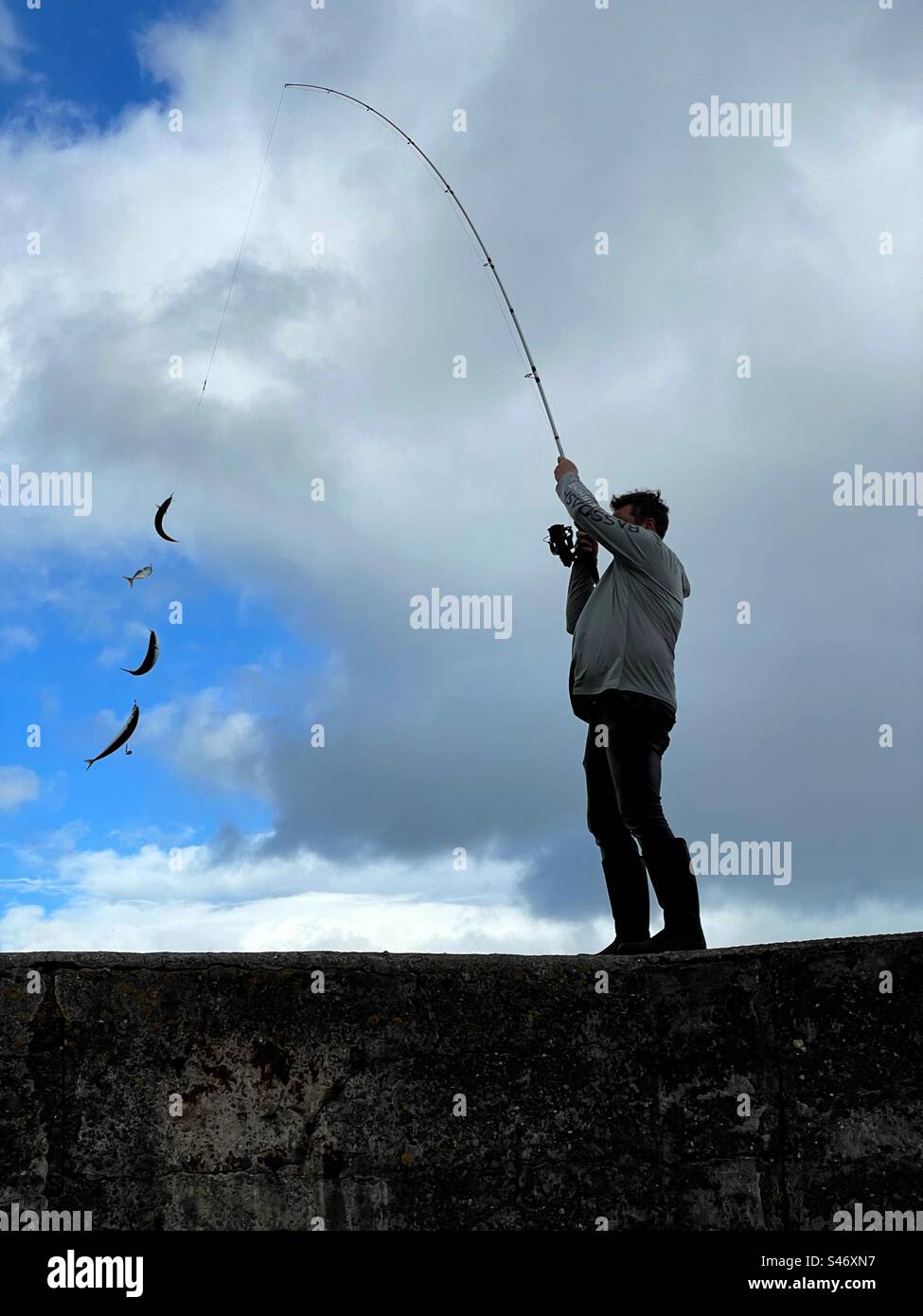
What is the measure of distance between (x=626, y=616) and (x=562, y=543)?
2.20 feet

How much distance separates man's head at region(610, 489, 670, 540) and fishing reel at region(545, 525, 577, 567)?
24 cm

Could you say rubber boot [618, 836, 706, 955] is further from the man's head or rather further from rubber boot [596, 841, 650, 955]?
the man's head

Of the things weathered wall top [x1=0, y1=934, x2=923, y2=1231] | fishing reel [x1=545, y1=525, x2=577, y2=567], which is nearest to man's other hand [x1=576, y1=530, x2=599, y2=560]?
fishing reel [x1=545, y1=525, x2=577, y2=567]

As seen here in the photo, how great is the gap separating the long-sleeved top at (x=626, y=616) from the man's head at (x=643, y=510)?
0.16 m

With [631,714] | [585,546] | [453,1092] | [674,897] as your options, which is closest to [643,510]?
[585,546]

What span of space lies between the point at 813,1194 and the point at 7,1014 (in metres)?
2.06

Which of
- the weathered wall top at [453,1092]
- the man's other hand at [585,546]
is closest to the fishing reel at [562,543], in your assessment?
the man's other hand at [585,546]

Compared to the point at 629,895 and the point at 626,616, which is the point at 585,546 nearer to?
the point at 626,616

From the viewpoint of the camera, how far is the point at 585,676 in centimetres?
380

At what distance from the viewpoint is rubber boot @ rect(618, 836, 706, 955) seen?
349 centimetres

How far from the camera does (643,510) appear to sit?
4.13 meters
